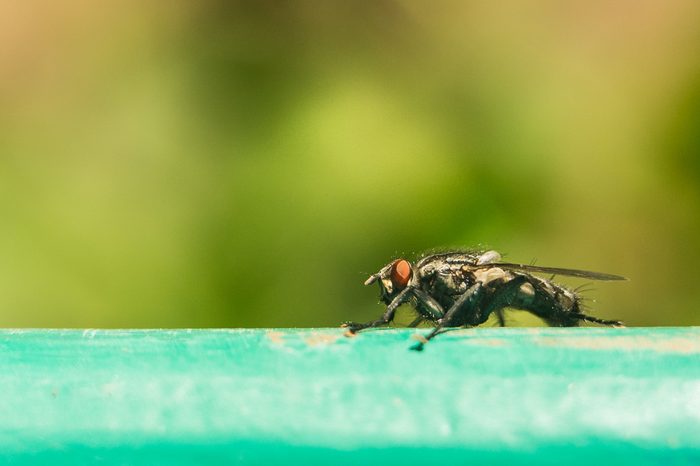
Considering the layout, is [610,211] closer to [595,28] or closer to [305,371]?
[595,28]

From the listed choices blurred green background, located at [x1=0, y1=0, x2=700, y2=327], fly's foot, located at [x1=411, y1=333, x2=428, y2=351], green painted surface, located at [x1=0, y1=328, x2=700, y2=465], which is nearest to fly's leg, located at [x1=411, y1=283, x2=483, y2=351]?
blurred green background, located at [x1=0, y1=0, x2=700, y2=327]

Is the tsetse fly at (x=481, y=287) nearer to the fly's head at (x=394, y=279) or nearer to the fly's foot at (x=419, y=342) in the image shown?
the fly's head at (x=394, y=279)

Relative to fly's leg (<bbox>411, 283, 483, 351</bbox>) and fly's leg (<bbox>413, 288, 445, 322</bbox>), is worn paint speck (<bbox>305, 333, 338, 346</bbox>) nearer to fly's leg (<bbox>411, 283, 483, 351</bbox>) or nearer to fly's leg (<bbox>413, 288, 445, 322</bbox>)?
fly's leg (<bbox>411, 283, 483, 351</bbox>)

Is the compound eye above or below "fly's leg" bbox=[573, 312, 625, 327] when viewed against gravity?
above

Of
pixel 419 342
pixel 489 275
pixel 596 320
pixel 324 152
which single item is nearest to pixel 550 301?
pixel 596 320

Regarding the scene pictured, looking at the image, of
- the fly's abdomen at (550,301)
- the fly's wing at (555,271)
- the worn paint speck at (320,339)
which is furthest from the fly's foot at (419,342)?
the fly's abdomen at (550,301)

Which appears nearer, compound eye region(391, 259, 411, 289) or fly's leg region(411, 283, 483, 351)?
fly's leg region(411, 283, 483, 351)
